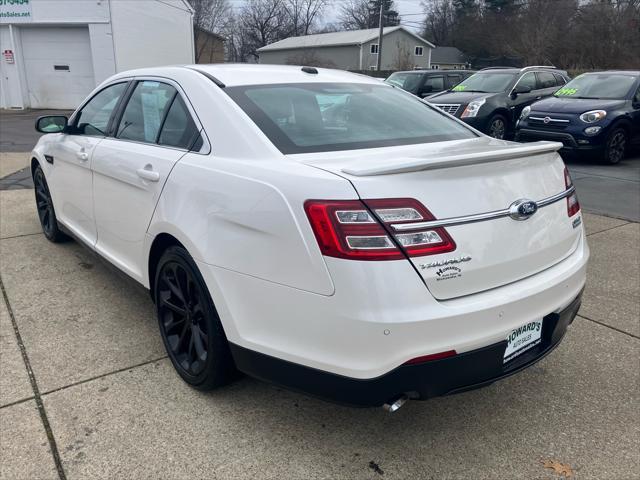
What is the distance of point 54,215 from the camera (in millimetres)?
4676

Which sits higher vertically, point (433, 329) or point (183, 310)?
point (433, 329)

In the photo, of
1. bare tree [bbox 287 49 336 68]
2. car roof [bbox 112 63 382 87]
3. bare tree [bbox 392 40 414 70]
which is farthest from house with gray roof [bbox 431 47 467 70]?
car roof [bbox 112 63 382 87]

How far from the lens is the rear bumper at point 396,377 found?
6.49 feet

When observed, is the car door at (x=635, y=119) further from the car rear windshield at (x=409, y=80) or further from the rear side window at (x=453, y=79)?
the rear side window at (x=453, y=79)

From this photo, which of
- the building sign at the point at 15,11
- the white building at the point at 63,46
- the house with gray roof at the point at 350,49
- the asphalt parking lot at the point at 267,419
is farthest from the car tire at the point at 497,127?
the house with gray roof at the point at 350,49

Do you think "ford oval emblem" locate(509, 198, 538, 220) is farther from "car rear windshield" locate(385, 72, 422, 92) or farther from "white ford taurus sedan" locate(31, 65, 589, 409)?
"car rear windshield" locate(385, 72, 422, 92)

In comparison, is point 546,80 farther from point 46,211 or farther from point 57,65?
point 57,65

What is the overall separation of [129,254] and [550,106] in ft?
28.2

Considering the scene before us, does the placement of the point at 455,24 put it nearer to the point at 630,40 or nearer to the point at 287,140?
the point at 630,40

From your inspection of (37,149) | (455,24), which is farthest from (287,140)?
(455,24)

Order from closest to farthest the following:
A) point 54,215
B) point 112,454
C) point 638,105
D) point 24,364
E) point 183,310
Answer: point 112,454 < point 183,310 < point 24,364 < point 54,215 < point 638,105

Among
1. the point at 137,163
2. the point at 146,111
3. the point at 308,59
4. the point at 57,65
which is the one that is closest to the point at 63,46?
the point at 57,65

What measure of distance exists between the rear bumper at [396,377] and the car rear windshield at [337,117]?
36.6 inches

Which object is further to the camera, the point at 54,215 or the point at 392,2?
the point at 392,2
